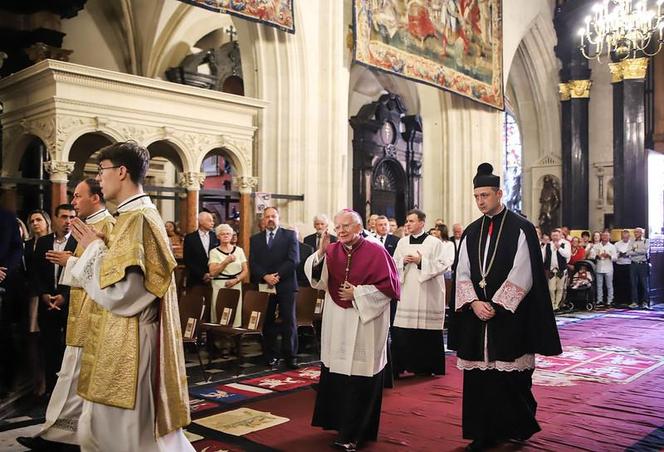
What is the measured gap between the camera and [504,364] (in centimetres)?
441

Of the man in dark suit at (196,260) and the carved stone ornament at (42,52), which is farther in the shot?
the carved stone ornament at (42,52)

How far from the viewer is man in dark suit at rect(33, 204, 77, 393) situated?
5543 millimetres

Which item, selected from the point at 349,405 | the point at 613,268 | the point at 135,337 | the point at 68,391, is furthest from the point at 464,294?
the point at 613,268

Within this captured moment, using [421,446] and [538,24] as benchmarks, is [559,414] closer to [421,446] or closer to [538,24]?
[421,446]

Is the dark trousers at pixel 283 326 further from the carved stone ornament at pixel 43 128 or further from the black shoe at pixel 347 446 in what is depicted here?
the carved stone ornament at pixel 43 128

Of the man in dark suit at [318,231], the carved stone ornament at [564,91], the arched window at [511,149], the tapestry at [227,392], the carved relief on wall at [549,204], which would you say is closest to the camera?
the tapestry at [227,392]

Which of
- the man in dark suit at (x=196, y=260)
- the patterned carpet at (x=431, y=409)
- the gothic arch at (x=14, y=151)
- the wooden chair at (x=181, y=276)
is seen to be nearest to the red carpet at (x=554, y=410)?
the patterned carpet at (x=431, y=409)

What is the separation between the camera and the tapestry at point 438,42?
1150 centimetres

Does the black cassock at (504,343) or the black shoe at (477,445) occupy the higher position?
the black cassock at (504,343)

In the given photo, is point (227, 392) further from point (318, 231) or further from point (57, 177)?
point (57, 177)

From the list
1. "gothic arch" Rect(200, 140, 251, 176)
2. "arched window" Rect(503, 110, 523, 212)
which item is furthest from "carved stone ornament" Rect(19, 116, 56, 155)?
"arched window" Rect(503, 110, 523, 212)

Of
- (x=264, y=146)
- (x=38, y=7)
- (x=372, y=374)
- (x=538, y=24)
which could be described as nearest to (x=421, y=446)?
(x=372, y=374)

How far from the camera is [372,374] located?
4.48 metres

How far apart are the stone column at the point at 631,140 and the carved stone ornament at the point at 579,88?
1.45 meters
